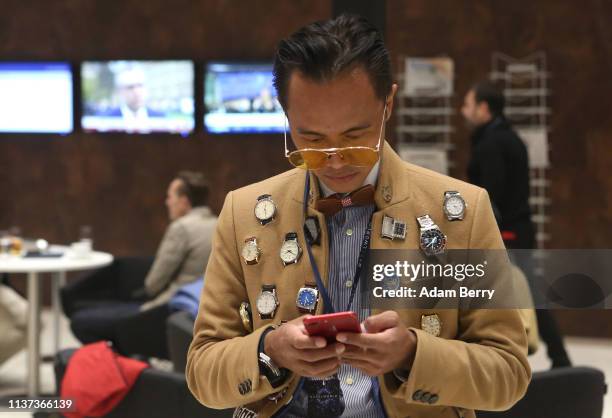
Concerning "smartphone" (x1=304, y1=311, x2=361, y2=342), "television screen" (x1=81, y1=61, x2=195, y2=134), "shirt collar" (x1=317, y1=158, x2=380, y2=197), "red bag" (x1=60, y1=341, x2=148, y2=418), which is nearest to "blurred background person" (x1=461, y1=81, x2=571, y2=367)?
"red bag" (x1=60, y1=341, x2=148, y2=418)

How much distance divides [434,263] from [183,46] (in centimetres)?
702

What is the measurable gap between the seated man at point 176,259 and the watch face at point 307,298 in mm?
4087

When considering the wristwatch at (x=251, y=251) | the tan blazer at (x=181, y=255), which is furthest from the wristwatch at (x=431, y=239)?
the tan blazer at (x=181, y=255)

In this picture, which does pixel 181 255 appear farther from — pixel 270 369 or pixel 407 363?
pixel 407 363

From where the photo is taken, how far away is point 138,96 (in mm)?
8625

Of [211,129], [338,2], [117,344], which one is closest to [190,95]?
[211,129]

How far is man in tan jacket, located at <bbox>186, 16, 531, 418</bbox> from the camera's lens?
1.74m

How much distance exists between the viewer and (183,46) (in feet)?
28.1

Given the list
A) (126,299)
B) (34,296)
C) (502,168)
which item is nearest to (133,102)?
(126,299)

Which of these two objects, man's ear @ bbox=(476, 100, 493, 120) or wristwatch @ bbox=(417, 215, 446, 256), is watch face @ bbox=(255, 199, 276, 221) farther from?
man's ear @ bbox=(476, 100, 493, 120)

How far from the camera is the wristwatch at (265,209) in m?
1.95

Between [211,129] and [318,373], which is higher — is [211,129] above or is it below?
above

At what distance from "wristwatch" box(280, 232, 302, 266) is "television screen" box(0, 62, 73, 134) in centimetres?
719

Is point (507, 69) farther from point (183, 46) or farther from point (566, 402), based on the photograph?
point (566, 402)
